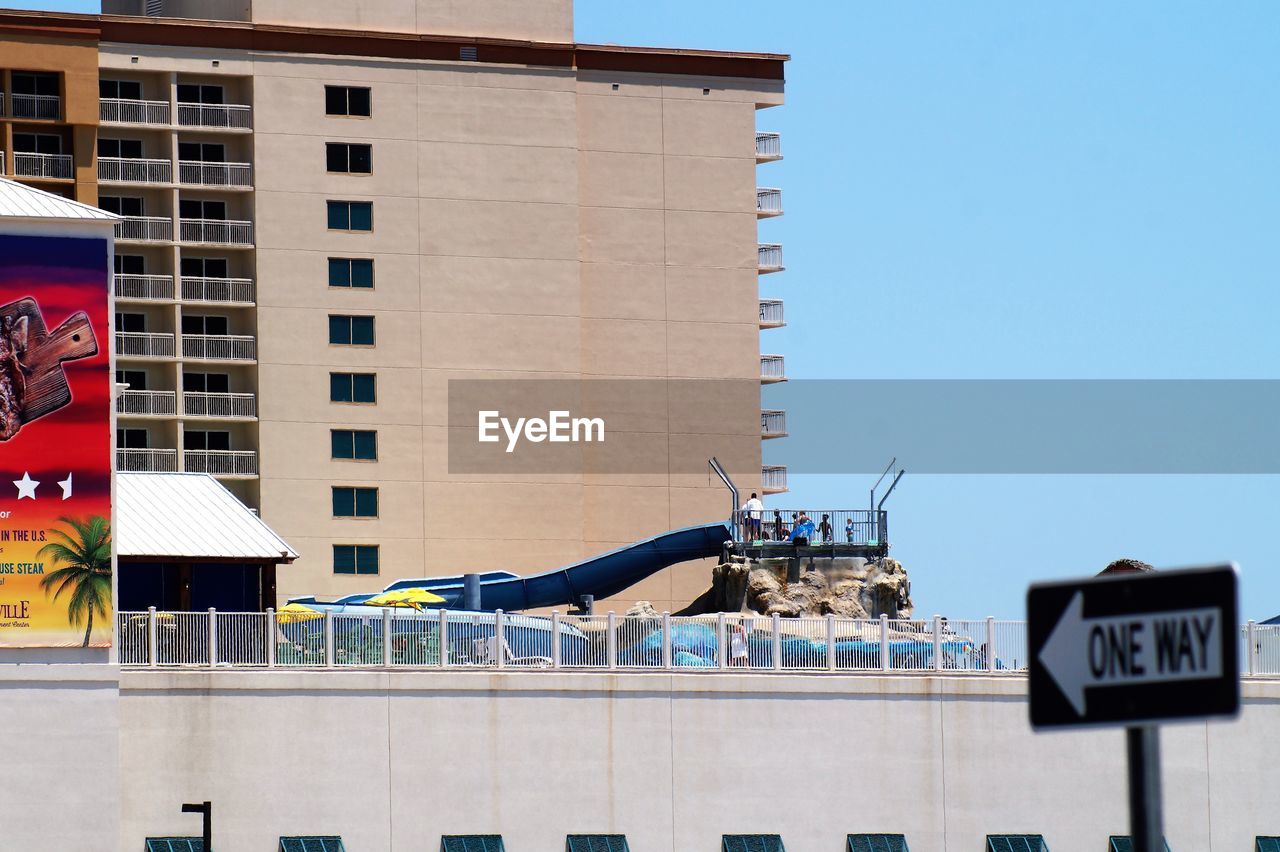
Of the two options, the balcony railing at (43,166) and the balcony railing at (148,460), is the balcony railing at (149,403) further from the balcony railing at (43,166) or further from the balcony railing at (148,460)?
the balcony railing at (43,166)

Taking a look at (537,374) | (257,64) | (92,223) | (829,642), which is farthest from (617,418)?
(92,223)

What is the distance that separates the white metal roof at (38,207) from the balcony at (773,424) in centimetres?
5266

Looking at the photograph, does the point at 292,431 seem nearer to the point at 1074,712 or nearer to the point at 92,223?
the point at 92,223

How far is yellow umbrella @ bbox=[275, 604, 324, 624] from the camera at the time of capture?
5409cm

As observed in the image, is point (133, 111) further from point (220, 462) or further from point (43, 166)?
point (220, 462)

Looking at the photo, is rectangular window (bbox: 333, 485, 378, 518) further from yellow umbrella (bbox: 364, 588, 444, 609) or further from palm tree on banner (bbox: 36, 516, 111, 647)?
palm tree on banner (bbox: 36, 516, 111, 647)

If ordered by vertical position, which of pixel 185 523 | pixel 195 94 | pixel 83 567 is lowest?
pixel 83 567

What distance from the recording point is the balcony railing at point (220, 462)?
91.6 m

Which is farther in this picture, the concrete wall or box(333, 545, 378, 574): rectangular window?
box(333, 545, 378, 574): rectangular window

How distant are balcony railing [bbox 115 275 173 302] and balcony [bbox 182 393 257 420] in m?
4.21

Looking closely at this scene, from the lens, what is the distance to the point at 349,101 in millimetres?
93625

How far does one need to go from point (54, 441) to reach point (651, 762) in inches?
639

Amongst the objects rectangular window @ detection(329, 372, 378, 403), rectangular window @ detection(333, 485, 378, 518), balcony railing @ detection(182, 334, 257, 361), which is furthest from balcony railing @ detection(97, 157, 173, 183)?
rectangular window @ detection(333, 485, 378, 518)

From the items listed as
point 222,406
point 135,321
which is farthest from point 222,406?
point 135,321
